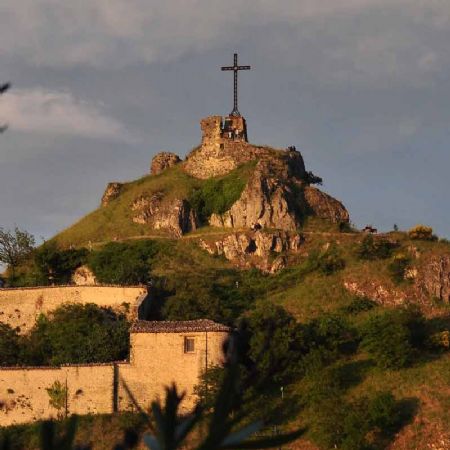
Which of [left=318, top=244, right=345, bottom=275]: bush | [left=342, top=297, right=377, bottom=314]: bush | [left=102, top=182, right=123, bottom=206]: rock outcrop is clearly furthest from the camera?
[left=102, top=182, right=123, bottom=206]: rock outcrop

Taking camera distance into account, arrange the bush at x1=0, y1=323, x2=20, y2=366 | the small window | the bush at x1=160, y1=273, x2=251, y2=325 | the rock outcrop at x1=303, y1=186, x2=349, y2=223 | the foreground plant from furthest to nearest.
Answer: the rock outcrop at x1=303, y1=186, x2=349, y2=223, the bush at x1=160, y1=273, x2=251, y2=325, the bush at x1=0, y1=323, x2=20, y2=366, the small window, the foreground plant

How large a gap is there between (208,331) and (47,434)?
37.9 meters

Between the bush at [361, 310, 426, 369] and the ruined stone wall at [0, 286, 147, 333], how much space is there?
11434 mm

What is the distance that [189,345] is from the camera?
41250 millimetres

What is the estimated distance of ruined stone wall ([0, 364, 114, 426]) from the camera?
4088 centimetres

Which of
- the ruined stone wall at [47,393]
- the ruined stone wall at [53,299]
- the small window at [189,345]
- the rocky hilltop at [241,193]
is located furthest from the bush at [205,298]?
the ruined stone wall at [47,393]

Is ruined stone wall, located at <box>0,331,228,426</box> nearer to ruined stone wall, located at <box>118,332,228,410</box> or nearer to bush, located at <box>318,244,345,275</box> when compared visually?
ruined stone wall, located at <box>118,332,228,410</box>

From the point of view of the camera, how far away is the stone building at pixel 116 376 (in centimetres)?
4075

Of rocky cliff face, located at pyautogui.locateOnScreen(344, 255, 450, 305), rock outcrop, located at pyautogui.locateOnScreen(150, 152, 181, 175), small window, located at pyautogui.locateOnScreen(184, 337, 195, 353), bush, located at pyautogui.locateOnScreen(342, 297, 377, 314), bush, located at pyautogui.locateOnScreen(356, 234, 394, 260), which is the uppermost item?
rock outcrop, located at pyautogui.locateOnScreen(150, 152, 181, 175)

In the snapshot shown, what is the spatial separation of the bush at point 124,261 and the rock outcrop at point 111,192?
940cm

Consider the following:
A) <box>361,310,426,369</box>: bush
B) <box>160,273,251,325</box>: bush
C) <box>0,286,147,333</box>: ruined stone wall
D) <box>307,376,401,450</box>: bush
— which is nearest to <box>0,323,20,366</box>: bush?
<box>0,286,147,333</box>: ruined stone wall

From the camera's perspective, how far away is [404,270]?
181 feet

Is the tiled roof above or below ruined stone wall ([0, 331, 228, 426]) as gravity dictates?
above

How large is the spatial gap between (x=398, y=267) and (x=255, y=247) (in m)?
8.80
